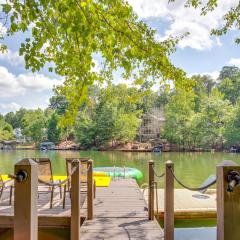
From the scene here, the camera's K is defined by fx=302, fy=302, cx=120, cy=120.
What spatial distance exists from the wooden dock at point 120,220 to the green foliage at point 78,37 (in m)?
1.87

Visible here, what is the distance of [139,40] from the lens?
332 cm

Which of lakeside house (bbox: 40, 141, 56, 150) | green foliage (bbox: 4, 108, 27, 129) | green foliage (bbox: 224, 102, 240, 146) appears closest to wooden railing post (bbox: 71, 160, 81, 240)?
green foliage (bbox: 224, 102, 240, 146)

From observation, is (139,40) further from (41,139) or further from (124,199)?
(41,139)

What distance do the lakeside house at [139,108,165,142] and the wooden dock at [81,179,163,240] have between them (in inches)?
1453

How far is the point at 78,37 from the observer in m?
2.57

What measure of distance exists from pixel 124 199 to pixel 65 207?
1548 millimetres

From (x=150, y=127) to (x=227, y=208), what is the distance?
4284 cm

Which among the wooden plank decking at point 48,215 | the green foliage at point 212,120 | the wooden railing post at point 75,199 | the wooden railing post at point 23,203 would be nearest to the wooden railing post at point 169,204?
the wooden railing post at point 75,199

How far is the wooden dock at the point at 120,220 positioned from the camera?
415cm

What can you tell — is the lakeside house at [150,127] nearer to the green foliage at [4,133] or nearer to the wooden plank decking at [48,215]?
the green foliage at [4,133]

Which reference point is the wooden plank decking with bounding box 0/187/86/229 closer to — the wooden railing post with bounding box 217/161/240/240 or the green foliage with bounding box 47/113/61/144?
the wooden railing post with bounding box 217/161/240/240

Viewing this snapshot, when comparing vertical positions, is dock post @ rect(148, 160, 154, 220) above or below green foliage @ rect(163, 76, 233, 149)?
below

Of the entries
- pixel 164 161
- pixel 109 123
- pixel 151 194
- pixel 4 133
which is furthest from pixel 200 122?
pixel 151 194

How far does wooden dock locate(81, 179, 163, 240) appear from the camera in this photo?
163 inches
